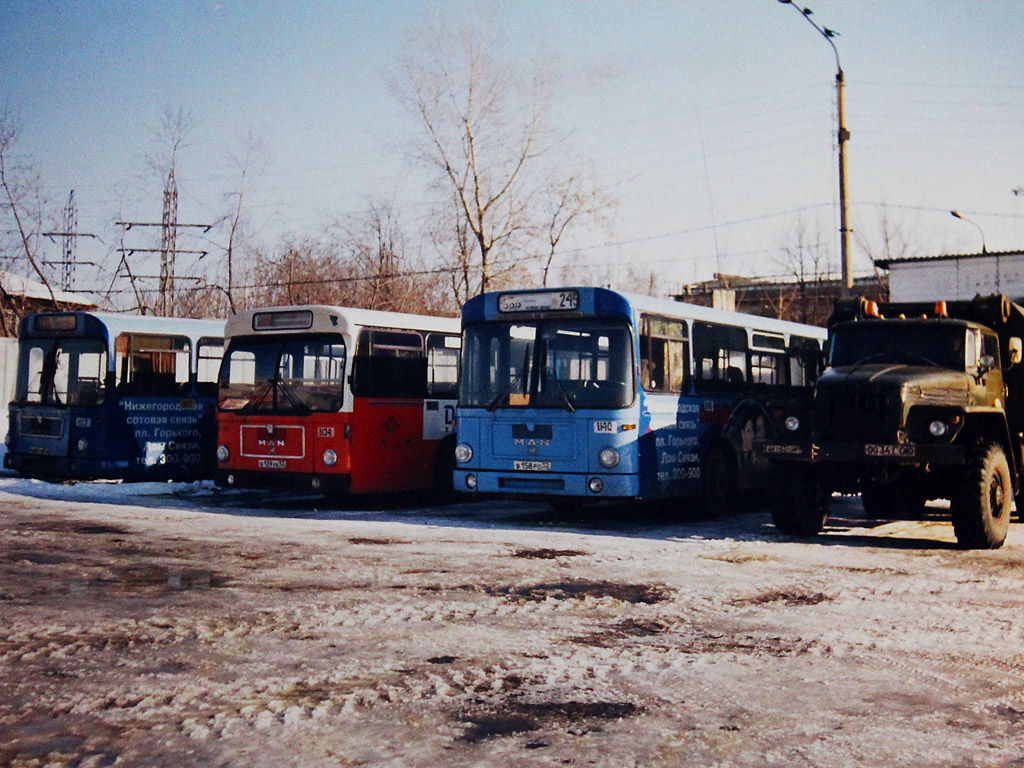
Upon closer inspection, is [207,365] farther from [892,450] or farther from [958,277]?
[958,277]

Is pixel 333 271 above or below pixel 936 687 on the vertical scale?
above

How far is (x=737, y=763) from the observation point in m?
4.99

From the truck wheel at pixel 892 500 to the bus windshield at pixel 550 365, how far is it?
10.3 feet

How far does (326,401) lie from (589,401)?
159 inches

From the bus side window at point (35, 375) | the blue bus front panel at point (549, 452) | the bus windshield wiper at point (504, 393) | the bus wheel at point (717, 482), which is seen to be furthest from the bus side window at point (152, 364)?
the bus wheel at point (717, 482)

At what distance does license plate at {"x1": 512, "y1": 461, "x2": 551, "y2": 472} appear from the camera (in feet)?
47.3

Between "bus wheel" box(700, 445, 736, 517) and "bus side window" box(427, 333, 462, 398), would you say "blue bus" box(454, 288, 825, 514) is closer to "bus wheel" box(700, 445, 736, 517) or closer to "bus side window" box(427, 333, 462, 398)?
"bus wheel" box(700, 445, 736, 517)

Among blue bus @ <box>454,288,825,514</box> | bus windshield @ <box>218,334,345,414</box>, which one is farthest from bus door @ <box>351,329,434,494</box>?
→ blue bus @ <box>454,288,825,514</box>

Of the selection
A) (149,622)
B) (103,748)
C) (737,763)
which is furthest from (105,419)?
(737,763)

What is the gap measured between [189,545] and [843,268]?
16.7 metres

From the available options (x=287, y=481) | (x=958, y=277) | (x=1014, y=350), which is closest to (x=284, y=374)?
(x=287, y=481)

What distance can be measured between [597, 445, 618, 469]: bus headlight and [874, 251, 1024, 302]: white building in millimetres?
27595

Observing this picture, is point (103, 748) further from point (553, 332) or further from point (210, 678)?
point (553, 332)

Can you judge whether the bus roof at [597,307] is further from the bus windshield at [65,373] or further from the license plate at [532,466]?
the bus windshield at [65,373]
